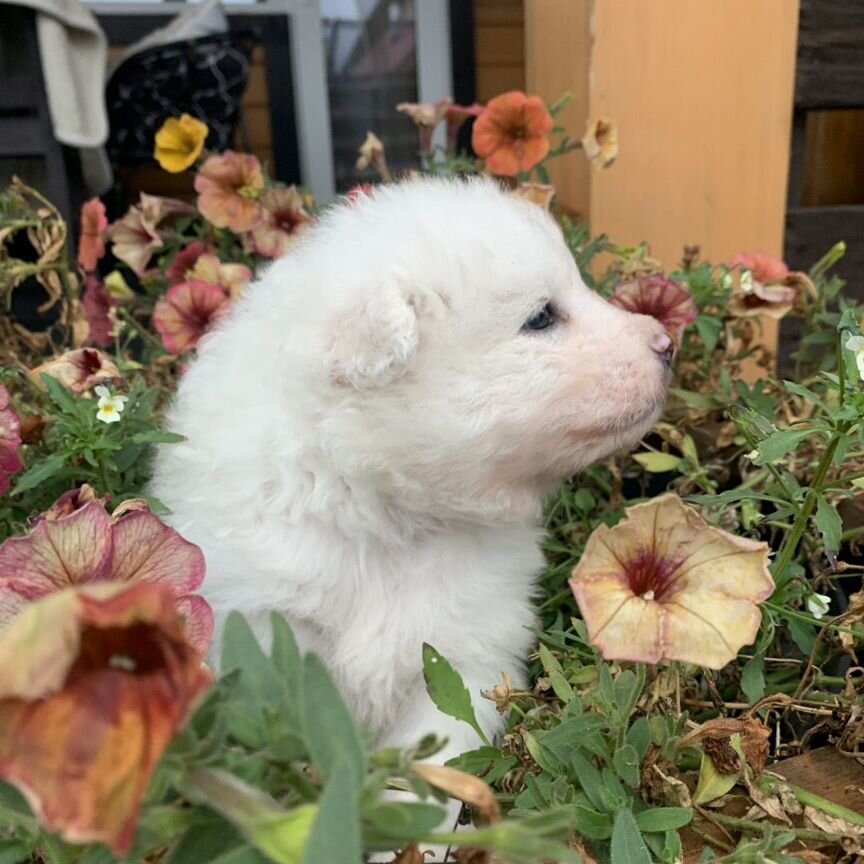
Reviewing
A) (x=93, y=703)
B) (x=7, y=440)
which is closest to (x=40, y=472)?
(x=7, y=440)

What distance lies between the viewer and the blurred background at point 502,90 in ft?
6.97

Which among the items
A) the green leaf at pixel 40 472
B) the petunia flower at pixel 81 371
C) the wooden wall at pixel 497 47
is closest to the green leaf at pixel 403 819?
the green leaf at pixel 40 472

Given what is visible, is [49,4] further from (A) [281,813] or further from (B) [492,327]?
(A) [281,813]

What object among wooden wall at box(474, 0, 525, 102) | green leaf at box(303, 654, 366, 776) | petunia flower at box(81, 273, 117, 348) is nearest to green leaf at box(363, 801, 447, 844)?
green leaf at box(303, 654, 366, 776)

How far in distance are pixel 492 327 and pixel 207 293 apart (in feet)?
2.62

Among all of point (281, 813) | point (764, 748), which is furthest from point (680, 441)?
point (281, 813)

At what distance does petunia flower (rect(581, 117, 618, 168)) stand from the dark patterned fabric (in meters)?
1.88

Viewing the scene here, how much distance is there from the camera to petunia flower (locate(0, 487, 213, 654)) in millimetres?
629

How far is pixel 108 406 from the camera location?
3.81ft

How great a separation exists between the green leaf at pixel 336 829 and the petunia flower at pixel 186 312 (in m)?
1.38

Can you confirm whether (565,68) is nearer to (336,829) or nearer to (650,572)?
(650,572)

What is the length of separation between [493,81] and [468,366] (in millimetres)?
3325

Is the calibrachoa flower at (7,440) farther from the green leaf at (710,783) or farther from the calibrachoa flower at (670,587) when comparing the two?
the green leaf at (710,783)

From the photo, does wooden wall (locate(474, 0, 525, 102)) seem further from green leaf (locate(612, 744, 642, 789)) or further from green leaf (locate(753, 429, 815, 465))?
green leaf (locate(612, 744, 642, 789))
